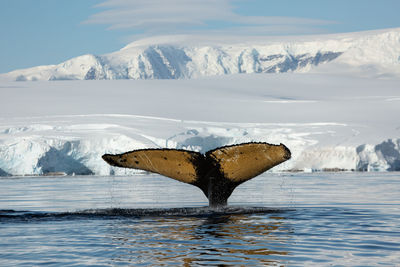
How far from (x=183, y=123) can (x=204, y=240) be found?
121ft

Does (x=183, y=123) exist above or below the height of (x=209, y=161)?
above

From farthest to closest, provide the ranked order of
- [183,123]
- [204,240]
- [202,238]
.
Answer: [183,123] → [202,238] → [204,240]

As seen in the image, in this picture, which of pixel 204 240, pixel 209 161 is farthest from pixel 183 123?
pixel 204 240

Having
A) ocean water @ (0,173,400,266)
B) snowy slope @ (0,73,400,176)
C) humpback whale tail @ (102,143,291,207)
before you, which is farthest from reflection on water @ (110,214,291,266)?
snowy slope @ (0,73,400,176)

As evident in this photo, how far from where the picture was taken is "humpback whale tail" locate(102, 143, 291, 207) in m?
7.18

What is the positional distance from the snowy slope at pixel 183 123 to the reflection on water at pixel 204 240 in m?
27.2

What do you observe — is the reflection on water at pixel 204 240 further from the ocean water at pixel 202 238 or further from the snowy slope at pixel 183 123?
the snowy slope at pixel 183 123

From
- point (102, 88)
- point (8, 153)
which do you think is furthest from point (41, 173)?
point (102, 88)

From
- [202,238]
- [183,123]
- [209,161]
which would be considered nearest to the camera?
[202,238]

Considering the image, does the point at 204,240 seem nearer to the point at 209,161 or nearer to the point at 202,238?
the point at 202,238

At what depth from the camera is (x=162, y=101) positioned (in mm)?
53594

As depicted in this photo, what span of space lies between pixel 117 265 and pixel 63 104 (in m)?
46.0

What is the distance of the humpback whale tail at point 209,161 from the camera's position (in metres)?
7.18

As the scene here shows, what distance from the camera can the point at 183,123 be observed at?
141ft
